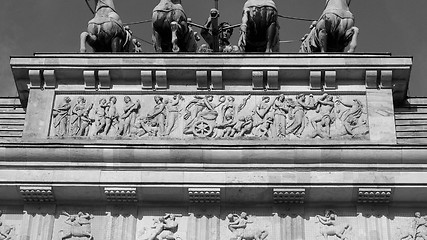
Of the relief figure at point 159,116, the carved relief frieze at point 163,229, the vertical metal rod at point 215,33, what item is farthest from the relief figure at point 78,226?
the vertical metal rod at point 215,33

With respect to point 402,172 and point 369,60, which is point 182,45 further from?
point 402,172

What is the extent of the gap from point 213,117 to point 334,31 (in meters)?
3.41

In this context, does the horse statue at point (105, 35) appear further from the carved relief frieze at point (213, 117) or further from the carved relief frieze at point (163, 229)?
the carved relief frieze at point (163, 229)

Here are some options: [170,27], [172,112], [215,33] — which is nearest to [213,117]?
[172,112]

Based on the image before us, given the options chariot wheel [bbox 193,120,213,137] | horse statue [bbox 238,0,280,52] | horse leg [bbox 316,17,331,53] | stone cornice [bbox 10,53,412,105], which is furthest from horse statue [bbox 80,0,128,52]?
horse leg [bbox 316,17,331,53]

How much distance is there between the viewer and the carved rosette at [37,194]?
21656mm

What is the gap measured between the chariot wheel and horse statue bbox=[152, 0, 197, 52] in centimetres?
254

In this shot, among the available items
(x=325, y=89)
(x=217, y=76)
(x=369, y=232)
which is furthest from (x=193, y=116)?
(x=369, y=232)

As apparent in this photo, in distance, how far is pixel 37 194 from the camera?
71.3 feet

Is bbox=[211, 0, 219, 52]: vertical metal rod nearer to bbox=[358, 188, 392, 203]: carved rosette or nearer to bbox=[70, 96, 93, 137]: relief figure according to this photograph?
bbox=[70, 96, 93, 137]: relief figure

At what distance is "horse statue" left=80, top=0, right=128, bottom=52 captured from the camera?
24625 mm

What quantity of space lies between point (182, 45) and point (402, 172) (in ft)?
19.4

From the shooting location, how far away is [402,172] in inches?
848

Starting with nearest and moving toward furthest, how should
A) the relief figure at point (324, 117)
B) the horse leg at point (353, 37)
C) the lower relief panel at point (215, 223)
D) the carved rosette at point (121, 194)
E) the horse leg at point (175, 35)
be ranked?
the lower relief panel at point (215, 223)
the carved rosette at point (121, 194)
the relief figure at point (324, 117)
the horse leg at point (353, 37)
the horse leg at point (175, 35)
